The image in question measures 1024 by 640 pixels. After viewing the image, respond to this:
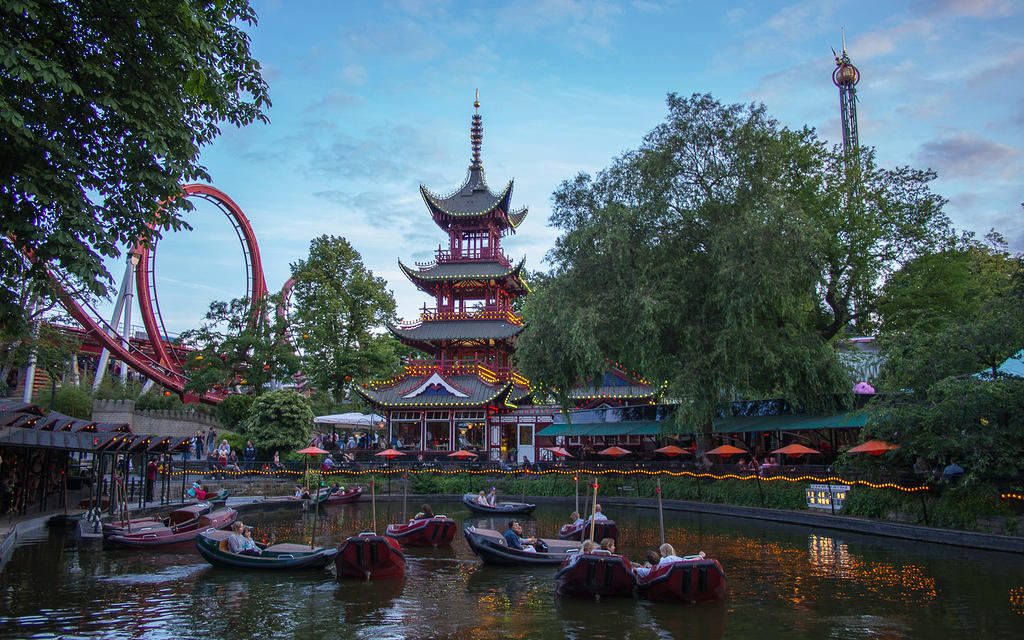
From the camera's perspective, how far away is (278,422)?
1596 inches

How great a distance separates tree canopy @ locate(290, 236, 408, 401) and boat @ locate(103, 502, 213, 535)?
2463cm

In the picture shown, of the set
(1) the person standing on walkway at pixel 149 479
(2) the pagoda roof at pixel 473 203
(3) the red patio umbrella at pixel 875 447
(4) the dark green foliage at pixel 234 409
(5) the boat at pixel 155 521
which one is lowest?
(5) the boat at pixel 155 521

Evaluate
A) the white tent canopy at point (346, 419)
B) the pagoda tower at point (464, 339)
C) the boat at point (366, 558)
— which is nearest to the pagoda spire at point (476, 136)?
the pagoda tower at point (464, 339)

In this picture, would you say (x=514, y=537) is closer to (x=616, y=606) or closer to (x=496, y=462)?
(x=616, y=606)

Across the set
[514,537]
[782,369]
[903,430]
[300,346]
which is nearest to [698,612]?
[514,537]

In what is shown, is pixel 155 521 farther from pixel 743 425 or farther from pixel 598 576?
pixel 743 425

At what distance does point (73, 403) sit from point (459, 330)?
26316 mm

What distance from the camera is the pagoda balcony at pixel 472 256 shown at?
172ft

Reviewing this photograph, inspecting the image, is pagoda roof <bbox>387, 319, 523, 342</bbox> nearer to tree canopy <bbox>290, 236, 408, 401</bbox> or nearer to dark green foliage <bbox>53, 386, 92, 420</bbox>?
tree canopy <bbox>290, 236, 408, 401</bbox>

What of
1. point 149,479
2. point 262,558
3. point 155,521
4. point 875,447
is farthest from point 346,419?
point 875,447

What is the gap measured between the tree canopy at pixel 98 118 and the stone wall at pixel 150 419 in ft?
118

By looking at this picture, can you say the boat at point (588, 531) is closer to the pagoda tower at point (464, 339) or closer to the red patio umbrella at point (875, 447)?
the red patio umbrella at point (875, 447)

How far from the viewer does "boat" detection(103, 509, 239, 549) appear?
20.0 m

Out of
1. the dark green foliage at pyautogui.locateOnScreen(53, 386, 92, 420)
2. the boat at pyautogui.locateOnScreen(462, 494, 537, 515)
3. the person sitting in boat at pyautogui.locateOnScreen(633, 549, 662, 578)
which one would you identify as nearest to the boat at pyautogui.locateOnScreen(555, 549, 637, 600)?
the person sitting in boat at pyautogui.locateOnScreen(633, 549, 662, 578)
